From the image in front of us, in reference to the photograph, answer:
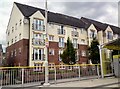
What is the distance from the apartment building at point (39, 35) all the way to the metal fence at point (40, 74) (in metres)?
16.9

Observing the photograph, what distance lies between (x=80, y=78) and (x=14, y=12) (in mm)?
26714

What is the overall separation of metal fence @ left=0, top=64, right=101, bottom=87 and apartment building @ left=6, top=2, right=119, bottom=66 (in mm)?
16897

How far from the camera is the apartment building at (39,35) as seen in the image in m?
32.1

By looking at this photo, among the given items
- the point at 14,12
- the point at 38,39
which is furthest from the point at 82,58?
the point at 14,12

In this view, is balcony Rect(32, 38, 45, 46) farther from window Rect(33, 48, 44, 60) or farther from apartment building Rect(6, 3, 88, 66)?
window Rect(33, 48, 44, 60)

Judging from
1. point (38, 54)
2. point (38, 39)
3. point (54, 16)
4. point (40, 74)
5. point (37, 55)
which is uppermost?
point (54, 16)

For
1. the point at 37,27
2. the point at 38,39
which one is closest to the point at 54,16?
the point at 37,27

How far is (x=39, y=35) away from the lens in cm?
3312

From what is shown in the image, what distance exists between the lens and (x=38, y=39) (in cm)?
3297

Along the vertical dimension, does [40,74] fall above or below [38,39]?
below

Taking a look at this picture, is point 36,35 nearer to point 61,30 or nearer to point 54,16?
point 61,30

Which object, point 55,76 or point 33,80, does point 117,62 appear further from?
point 33,80

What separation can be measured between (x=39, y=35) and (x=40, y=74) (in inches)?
797

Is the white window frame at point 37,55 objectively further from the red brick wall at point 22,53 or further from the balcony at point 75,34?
the balcony at point 75,34
